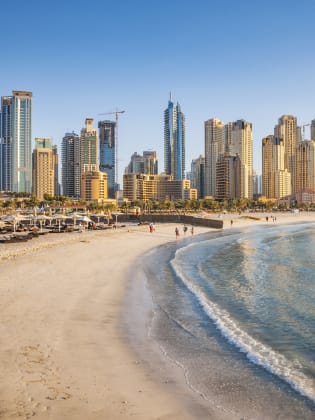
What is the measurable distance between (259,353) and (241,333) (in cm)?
215

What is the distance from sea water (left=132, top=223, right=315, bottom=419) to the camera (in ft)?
33.8

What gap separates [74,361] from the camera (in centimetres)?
1185

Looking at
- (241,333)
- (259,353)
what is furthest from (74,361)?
(241,333)

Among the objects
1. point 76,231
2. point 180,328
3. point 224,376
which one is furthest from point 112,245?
point 224,376

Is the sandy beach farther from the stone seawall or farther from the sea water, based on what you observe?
the stone seawall

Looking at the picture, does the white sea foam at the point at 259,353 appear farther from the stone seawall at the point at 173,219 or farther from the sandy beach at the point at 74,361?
the stone seawall at the point at 173,219

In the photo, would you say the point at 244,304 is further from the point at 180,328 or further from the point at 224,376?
the point at 224,376

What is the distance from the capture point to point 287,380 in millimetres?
11273

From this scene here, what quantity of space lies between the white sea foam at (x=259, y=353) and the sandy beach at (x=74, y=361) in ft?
8.99

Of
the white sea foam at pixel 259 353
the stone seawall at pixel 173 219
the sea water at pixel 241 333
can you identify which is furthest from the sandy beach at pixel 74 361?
the stone seawall at pixel 173 219

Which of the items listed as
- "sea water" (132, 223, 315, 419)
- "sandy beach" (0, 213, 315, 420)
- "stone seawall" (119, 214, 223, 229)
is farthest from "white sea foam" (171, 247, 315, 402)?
"stone seawall" (119, 214, 223, 229)

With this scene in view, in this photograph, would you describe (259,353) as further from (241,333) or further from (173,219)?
(173,219)

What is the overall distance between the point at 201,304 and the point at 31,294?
8.10 meters

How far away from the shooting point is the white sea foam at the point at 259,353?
1110 cm
